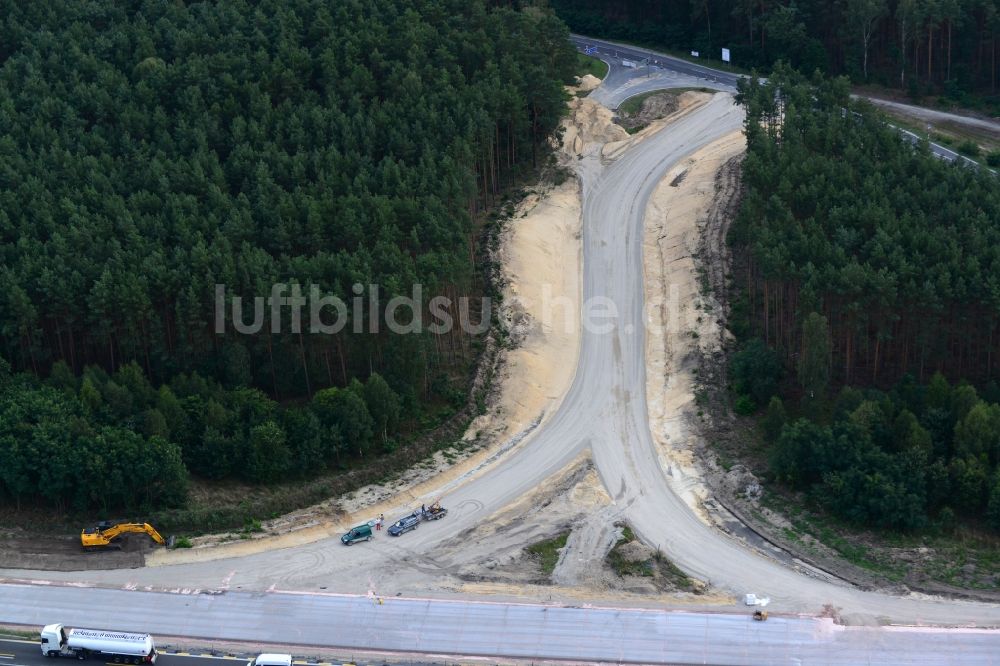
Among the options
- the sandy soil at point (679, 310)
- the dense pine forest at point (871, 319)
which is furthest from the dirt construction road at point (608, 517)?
the dense pine forest at point (871, 319)

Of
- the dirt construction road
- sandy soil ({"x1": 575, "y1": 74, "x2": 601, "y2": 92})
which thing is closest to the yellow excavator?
the dirt construction road

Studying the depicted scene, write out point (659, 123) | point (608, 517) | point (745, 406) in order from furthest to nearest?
point (659, 123) → point (745, 406) → point (608, 517)

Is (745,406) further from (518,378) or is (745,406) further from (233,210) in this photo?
(233,210)

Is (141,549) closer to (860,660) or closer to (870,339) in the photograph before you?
(860,660)

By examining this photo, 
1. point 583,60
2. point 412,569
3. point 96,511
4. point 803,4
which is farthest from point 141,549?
point 803,4

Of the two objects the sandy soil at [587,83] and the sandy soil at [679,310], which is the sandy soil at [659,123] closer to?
the sandy soil at [679,310]

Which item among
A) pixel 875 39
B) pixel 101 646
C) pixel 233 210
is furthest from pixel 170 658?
pixel 875 39

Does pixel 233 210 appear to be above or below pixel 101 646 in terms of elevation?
above
